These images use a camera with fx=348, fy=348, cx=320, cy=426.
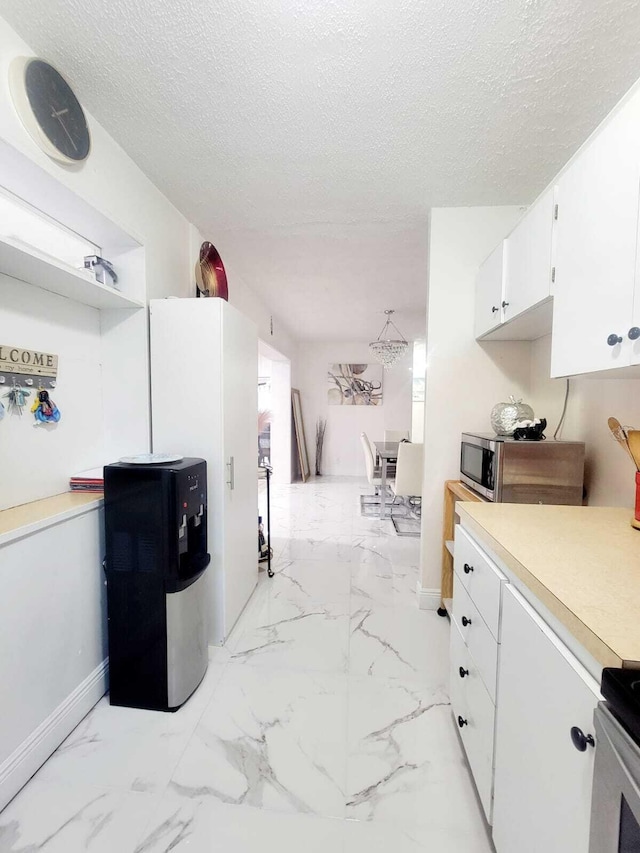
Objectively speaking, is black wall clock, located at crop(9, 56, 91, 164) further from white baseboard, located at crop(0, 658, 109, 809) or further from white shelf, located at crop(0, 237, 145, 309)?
white baseboard, located at crop(0, 658, 109, 809)

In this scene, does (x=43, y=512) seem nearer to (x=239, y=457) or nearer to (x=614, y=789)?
(x=239, y=457)

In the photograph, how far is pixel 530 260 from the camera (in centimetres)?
149

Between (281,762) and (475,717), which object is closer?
(475,717)

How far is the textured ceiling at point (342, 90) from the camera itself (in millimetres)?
1080

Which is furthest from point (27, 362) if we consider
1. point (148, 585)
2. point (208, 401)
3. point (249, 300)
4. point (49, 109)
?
point (249, 300)

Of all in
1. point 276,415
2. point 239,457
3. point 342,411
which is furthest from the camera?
point 342,411

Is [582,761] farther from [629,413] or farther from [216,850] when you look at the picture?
[629,413]

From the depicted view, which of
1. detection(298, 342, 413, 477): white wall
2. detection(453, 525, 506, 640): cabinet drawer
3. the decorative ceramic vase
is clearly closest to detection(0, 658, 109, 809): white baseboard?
detection(453, 525, 506, 640): cabinet drawer

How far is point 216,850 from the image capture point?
997 millimetres

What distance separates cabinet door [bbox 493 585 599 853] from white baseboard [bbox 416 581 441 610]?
1326 millimetres

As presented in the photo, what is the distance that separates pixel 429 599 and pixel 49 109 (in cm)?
297

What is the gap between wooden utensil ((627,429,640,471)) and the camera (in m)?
1.12

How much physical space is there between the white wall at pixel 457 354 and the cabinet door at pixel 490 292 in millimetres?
94

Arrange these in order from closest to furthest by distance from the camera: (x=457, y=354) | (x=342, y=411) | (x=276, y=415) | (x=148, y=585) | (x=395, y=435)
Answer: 1. (x=148, y=585)
2. (x=457, y=354)
3. (x=395, y=435)
4. (x=276, y=415)
5. (x=342, y=411)
